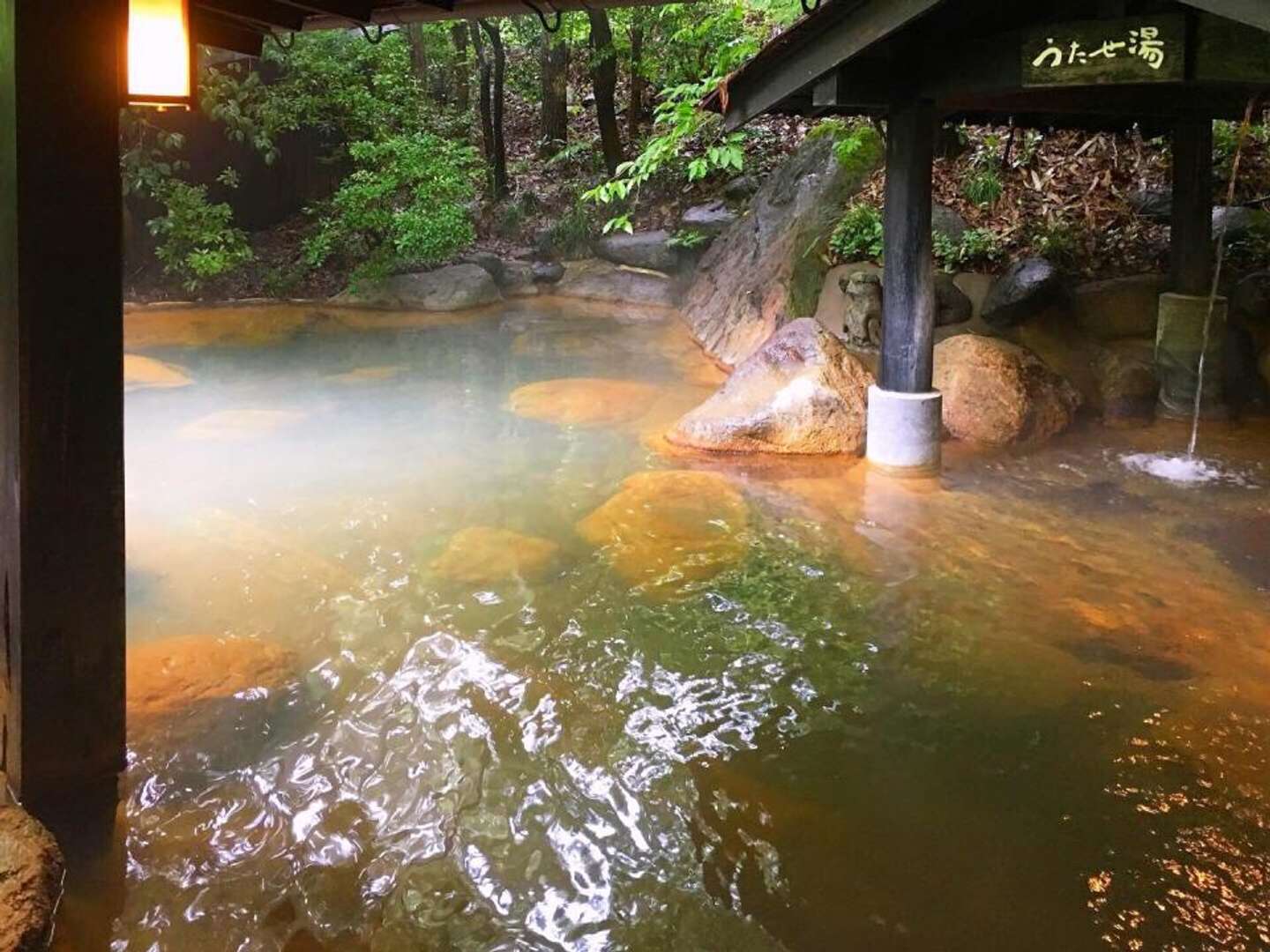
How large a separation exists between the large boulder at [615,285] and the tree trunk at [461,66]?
7209 mm

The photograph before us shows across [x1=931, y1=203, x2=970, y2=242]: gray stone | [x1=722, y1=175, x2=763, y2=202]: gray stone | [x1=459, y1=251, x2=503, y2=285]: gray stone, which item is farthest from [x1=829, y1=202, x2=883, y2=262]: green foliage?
[x1=459, y1=251, x2=503, y2=285]: gray stone

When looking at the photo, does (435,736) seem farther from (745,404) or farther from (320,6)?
(745,404)

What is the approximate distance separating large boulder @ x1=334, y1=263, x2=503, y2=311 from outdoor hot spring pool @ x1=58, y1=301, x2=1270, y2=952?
8605 mm

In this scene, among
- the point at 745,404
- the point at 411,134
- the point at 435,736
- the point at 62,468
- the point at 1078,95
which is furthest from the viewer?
the point at 411,134

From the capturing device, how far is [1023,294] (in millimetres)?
9742

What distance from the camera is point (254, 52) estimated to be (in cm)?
693

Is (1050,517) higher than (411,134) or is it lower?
lower

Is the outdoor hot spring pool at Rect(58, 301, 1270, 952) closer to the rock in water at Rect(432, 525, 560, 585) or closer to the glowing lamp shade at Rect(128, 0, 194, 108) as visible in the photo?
the rock in water at Rect(432, 525, 560, 585)

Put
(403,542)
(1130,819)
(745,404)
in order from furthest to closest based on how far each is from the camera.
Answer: (745,404)
(403,542)
(1130,819)

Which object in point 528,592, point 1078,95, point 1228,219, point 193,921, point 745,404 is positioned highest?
point 1078,95

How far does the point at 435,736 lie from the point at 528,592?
1.57 m

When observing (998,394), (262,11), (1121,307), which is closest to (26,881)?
(262,11)

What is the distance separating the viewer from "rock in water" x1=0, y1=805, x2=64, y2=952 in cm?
291

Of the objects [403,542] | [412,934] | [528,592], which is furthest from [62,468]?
[403,542]
